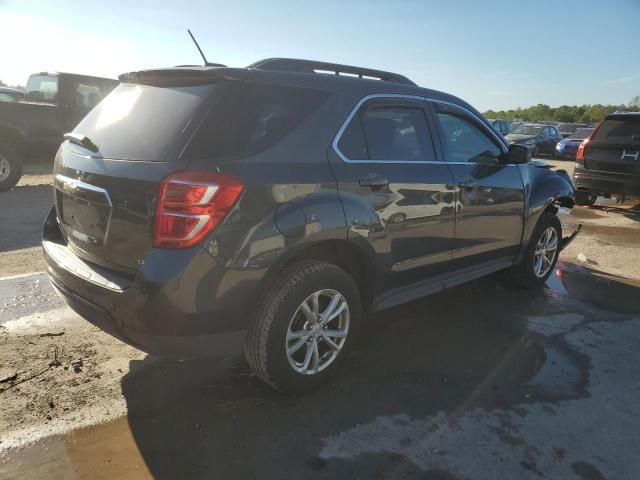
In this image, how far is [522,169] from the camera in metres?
4.69

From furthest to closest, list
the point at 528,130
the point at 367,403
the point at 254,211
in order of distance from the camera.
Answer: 1. the point at 528,130
2. the point at 367,403
3. the point at 254,211

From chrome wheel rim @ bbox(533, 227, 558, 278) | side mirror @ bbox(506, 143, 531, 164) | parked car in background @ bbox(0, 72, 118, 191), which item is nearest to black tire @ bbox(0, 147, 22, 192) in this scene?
parked car in background @ bbox(0, 72, 118, 191)

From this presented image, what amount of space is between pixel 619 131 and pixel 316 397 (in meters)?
8.08

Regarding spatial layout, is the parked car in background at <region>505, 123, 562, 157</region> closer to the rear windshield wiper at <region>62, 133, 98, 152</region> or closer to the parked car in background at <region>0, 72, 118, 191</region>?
the parked car in background at <region>0, 72, 118, 191</region>

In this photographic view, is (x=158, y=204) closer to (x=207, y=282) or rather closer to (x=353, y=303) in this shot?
(x=207, y=282)

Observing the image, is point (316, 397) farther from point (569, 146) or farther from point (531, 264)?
point (569, 146)

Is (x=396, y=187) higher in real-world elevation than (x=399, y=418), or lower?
higher

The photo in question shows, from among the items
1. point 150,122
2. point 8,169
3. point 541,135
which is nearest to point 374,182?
point 150,122

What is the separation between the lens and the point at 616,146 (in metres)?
8.66

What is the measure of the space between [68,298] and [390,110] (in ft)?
7.58

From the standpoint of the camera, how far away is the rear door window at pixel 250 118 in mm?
2582

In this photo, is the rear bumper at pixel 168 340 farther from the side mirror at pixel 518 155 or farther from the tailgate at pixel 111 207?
the side mirror at pixel 518 155

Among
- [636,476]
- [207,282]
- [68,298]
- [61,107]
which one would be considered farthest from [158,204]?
[61,107]

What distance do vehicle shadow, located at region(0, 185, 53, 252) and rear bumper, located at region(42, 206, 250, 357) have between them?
3778mm
